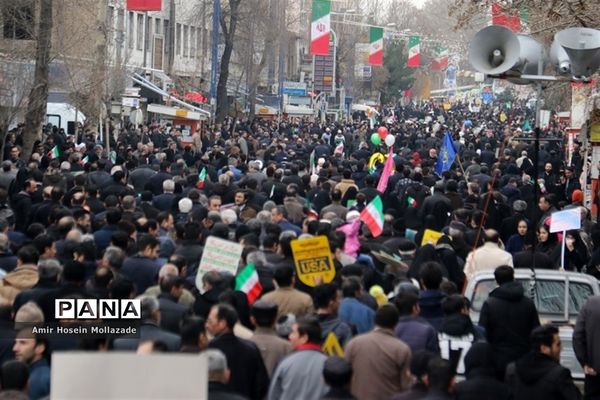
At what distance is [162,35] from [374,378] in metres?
60.8

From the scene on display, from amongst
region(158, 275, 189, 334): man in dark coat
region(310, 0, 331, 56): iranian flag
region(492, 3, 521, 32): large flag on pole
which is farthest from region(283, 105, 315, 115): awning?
region(158, 275, 189, 334): man in dark coat

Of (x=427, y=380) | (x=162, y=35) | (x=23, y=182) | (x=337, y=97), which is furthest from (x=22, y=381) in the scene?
(x=337, y=97)

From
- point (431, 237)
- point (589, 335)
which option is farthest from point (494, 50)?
point (589, 335)

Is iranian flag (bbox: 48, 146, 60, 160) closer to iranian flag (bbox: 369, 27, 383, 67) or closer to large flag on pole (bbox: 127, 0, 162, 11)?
large flag on pole (bbox: 127, 0, 162, 11)

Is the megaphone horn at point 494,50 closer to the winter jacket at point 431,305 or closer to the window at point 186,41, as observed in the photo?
the winter jacket at point 431,305

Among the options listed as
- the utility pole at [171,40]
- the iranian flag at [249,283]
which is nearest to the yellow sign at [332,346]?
the iranian flag at [249,283]

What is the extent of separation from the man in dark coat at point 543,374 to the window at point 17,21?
84.9 feet

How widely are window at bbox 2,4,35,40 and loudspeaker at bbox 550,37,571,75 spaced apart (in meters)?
20.0

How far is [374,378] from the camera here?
883 cm

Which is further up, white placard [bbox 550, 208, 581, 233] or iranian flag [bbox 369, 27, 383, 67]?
iranian flag [bbox 369, 27, 383, 67]

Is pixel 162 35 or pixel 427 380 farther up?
pixel 162 35

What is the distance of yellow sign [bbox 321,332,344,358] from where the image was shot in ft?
29.8

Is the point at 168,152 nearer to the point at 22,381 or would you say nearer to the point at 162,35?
the point at 22,381

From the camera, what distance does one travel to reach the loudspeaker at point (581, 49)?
47.0 ft
